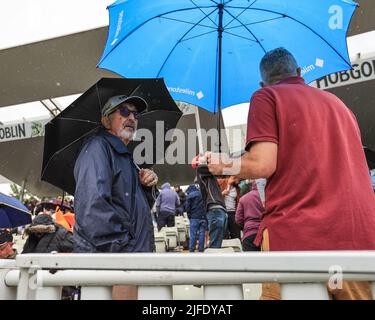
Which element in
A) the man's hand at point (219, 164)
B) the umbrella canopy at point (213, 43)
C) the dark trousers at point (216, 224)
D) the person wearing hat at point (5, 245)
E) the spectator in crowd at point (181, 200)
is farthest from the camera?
the spectator in crowd at point (181, 200)

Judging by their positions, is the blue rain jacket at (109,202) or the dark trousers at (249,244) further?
the dark trousers at (249,244)

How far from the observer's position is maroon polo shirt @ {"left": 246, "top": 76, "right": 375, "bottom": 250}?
4.73ft

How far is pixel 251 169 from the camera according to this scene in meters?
1.55

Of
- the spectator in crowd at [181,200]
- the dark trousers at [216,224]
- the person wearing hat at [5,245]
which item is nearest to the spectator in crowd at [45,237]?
the person wearing hat at [5,245]

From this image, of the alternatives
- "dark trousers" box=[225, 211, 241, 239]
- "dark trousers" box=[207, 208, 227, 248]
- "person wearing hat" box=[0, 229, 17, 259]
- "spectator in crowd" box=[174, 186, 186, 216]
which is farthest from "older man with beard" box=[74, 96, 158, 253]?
"spectator in crowd" box=[174, 186, 186, 216]

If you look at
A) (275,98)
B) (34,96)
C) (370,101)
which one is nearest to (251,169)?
(275,98)

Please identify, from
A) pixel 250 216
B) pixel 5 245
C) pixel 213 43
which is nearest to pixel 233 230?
pixel 250 216

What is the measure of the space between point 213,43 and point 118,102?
1.08 metres

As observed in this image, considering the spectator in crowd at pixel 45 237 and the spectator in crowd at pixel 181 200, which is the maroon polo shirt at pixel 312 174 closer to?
the spectator in crowd at pixel 45 237

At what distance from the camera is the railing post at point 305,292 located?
0.97 meters

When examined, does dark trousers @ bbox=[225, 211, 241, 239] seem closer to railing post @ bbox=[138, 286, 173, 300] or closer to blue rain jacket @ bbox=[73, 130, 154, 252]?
blue rain jacket @ bbox=[73, 130, 154, 252]

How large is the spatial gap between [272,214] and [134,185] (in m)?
0.83
